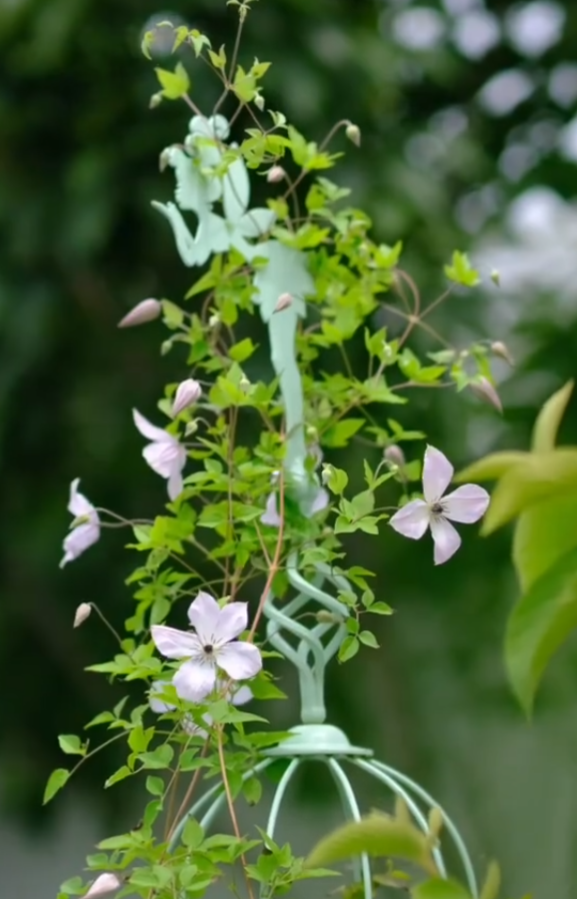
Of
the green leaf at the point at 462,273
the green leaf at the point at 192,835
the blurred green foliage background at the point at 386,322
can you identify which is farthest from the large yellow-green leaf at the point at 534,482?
the blurred green foliage background at the point at 386,322

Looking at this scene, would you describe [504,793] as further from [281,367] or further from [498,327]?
[281,367]

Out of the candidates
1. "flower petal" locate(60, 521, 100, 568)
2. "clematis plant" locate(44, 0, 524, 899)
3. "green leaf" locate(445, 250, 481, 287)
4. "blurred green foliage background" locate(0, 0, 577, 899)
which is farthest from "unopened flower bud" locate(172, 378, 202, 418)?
"blurred green foliage background" locate(0, 0, 577, 899)

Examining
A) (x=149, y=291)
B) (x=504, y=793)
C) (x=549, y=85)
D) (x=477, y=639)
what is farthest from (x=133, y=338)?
(x=504, y=793)

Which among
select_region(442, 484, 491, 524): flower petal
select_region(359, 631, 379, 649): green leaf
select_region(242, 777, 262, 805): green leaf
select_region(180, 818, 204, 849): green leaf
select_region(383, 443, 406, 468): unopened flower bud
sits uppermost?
select_region(442, 484, 491, 524): flower petal

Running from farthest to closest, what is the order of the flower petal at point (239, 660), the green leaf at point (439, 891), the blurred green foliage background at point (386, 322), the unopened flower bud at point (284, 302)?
the blurred green foliage background at point (386, 322) < the unopened flower bud at point (284, 302) < the flower petal at point (239, 660) < the green leaf at point (439, 891)

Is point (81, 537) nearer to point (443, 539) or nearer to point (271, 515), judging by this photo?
point (271, 515)

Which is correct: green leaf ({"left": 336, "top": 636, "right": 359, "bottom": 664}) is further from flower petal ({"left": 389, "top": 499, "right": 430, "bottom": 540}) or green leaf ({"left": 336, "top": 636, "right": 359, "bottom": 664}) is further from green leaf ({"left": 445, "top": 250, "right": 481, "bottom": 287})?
green leaf ({"left": 445, "top": 250, "right": 481, "bottom": 287})

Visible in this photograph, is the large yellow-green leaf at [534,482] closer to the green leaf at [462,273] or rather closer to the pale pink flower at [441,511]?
the pale pink flower at [441,511]
